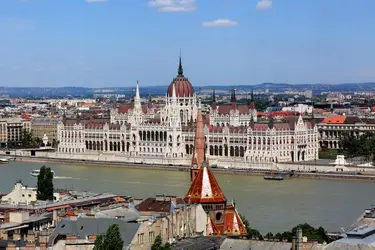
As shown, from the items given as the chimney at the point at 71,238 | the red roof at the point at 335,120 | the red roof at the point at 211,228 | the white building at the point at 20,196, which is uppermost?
the chimney at the point at 71,238

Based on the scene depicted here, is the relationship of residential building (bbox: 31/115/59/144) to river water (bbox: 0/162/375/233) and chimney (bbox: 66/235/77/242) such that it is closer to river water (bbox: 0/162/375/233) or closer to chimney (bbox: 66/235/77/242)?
river water (bbox: 0/162/375/233)

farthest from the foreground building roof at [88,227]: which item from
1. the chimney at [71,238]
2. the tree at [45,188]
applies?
the tree at [45,188]

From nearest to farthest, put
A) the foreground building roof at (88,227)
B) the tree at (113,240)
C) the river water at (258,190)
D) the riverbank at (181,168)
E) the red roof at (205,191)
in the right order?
the tree at (113,240), the foreground building roof at (88,227), the red roof at (205,191), the river water at (258,190), the riverbank at (181,168)

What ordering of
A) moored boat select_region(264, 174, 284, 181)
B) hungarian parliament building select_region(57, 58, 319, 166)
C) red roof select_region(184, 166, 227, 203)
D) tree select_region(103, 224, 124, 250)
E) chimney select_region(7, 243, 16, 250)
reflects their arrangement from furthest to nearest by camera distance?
hungarian parliament building select_region(57, 58, 319, 166), moored boat select_region(264, 174, 284, 181), red roof select_region(184, 166, 227, 203), chimney select_region(7, 243, 16, 250), tree select_region(103, 224, 124, 250)

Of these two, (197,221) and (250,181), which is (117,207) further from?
(250,181)

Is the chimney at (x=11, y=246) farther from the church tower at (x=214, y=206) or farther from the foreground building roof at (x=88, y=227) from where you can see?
the church tower at (x=214, y=206)

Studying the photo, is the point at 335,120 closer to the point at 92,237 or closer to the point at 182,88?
the point at 182,88

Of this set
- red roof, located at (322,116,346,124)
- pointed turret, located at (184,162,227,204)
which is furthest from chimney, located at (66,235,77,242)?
red roof, located at (322,116,346,124)

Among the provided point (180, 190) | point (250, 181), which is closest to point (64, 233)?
point (180, 190)
